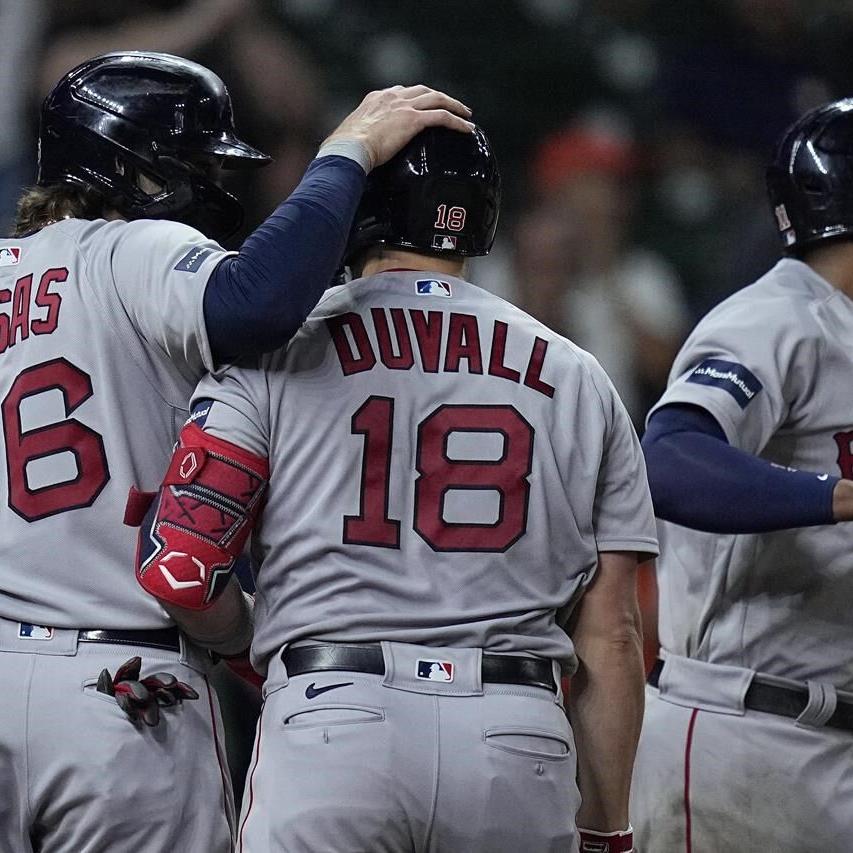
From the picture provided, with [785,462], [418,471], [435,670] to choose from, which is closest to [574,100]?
[785,462]

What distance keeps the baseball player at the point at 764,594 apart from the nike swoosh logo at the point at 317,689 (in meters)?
0.87

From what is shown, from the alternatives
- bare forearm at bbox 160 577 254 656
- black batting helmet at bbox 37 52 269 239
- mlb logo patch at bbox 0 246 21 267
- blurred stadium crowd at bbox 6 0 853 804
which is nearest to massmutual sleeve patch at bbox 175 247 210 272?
black batting helmet at bbox 37 52 269 239

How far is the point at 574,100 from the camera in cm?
784

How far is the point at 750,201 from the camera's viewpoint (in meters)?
7.79

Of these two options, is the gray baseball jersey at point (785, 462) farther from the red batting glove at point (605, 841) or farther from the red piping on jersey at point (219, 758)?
the red piping on jersey at point (219, 758)

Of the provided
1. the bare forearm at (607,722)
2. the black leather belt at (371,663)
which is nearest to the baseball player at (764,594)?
the bare forearm at (607,722)

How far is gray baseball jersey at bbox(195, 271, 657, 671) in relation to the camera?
2.20 meters

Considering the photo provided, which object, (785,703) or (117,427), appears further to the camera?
(785,703)

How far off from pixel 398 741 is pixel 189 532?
464 mm

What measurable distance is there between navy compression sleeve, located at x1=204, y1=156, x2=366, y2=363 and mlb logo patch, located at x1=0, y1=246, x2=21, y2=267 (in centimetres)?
50

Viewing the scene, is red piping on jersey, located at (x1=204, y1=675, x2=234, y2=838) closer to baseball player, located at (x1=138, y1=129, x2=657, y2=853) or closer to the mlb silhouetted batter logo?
baseball player, located at (x1=138, y1=129, x2=657, y2=853)

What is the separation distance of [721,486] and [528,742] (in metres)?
0.73

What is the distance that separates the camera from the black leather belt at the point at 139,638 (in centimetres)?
238

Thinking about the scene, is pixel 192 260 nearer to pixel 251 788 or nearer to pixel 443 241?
pixel 443 241
